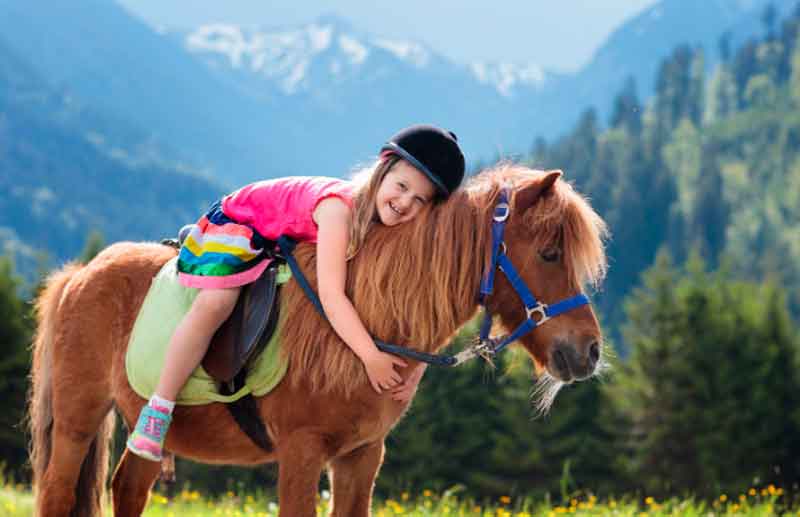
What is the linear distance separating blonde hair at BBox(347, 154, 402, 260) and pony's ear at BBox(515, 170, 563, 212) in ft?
1.93

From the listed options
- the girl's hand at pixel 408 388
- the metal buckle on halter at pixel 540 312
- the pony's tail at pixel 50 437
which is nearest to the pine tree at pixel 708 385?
the pony's tail at pixel 50 437

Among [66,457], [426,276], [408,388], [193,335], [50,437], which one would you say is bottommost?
[66,457]

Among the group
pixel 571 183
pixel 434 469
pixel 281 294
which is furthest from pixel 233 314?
pixel 434 469

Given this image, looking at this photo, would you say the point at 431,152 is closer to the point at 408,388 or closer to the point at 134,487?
the point at 408,388

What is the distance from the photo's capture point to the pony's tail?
5.41 m

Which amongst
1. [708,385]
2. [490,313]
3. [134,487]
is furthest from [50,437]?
[708,385]

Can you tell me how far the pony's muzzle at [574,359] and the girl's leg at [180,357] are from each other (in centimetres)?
154

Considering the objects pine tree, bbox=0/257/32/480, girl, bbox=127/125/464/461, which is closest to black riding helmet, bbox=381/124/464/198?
girl, bbox=127/125/464/461

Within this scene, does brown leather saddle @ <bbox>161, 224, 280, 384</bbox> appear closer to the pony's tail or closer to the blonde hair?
the blonde hair

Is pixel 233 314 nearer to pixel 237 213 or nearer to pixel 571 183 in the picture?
pixel 237 213

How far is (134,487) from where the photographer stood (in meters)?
5.49

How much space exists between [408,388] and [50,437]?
7.26ft

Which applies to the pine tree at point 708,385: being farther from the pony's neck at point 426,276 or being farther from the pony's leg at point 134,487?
the pony's neck at point 426,276

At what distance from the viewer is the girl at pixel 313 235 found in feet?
14.6
